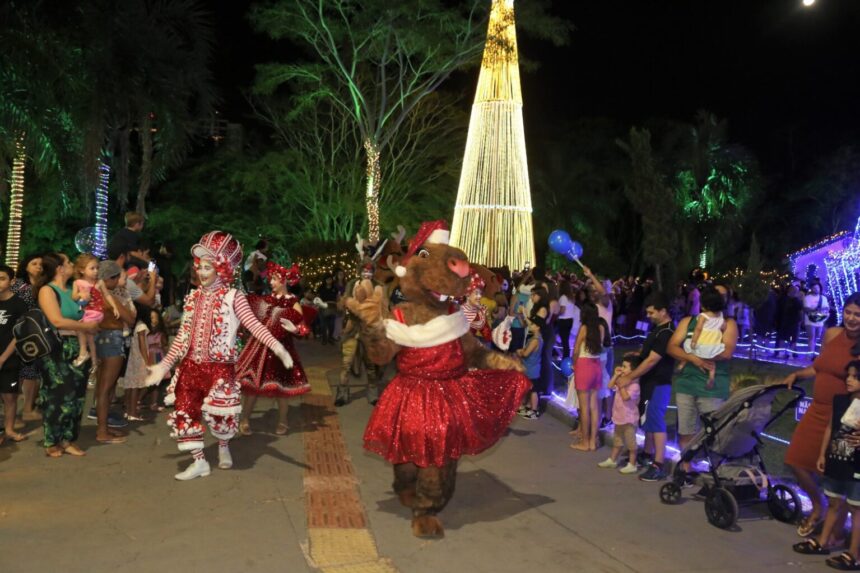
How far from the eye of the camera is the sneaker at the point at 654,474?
287 inches

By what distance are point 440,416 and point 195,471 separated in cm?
249

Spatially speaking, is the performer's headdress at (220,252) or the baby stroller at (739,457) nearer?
the baby stroller at (739,457)

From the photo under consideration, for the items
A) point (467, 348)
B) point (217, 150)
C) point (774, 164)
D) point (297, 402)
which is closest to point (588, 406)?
point (467, 348)

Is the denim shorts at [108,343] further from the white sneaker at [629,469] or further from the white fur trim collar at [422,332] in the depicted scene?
the white sneaker at [629,469]

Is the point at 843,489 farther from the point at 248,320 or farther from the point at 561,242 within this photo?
the point at 561,242

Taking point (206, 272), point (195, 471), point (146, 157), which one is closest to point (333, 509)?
point (195, 471)

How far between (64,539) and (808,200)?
4164cm

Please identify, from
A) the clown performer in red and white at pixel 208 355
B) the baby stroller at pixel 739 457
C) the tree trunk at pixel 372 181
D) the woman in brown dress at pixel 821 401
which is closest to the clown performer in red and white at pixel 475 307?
the clown performer in red and white at pixel 208 355

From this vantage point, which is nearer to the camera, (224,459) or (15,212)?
(224,459)

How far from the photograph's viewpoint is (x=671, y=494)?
21.8 feet

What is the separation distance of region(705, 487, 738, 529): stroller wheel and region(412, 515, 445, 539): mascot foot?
2051 millimetres

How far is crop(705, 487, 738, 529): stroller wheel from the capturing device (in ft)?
19.5

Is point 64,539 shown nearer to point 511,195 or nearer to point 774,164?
point 511,195

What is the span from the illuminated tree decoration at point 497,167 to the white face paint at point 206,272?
16.3 m
